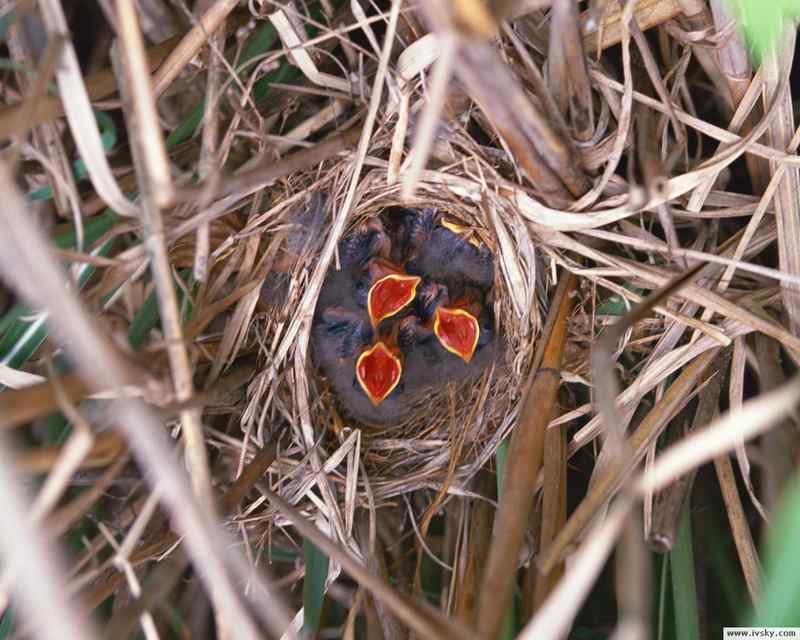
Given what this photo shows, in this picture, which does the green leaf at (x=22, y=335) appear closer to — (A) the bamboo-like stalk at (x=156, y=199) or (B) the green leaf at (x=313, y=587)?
(A) the bamboo-like stalk at (x=156, y=199)

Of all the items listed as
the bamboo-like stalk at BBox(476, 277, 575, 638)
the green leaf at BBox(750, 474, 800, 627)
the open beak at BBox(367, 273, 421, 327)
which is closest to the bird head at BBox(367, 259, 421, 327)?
the open beak at BBox(367, 273, 421, 327)

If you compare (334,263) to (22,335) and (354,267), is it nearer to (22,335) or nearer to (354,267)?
(354,267)

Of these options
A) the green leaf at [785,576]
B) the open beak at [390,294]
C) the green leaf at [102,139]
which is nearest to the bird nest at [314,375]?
the open beak at [390,294]

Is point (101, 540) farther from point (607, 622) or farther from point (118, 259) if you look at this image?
point (607, 622)

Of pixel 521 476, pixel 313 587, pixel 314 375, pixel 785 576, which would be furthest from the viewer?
pixel 314 375

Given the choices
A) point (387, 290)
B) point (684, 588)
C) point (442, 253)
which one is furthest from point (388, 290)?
point (684, 588)
